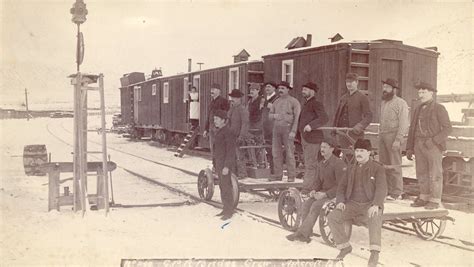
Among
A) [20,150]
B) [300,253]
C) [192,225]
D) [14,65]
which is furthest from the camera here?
[20,150]

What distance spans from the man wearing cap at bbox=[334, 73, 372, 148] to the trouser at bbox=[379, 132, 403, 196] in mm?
347

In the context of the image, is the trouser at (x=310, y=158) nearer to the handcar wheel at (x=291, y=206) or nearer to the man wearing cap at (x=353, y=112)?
the man wearing cap at (x=353, y=112)

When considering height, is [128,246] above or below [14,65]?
below

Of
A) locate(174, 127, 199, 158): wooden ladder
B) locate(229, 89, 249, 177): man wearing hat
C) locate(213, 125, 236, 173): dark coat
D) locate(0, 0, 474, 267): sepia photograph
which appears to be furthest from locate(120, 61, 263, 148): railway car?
locate(213, 125, 236, 173): dark coat

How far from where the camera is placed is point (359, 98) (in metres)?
6.48

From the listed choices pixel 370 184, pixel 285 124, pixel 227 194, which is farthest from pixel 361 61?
pixel 370 184

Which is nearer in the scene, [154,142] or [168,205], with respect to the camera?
[168,205]

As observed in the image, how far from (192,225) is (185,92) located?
34.7ft

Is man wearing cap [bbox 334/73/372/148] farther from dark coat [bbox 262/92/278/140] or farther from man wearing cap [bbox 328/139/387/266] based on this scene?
dark coat [bbox 262/92/278/140]

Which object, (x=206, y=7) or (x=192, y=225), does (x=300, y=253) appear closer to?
(x=192, y=225)

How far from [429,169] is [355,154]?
164 cm

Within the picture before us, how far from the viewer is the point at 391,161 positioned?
6.36 meters

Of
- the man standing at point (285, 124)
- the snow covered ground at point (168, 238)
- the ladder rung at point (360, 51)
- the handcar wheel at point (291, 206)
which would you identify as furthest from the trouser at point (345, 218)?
the ladder rung at point (360, 51)

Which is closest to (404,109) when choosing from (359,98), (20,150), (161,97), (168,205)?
(359,98)
